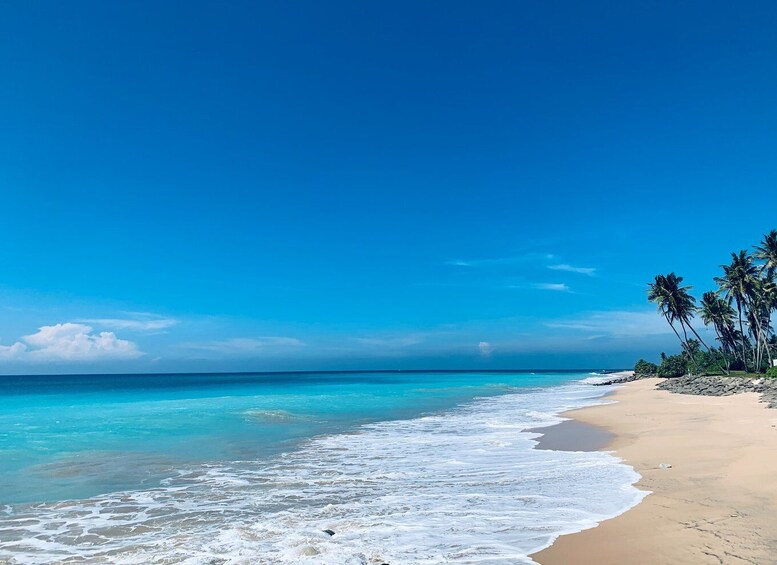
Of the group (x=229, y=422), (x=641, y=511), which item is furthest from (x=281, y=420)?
(x=641, y=511)

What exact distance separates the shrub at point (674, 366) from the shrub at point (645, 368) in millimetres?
10925

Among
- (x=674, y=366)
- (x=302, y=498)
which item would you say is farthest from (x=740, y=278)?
(x=302, y=498)

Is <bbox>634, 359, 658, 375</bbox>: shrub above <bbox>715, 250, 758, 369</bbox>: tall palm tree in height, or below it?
below

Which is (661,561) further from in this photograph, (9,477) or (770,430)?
(9,477)

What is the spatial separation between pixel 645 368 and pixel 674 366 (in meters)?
16.8

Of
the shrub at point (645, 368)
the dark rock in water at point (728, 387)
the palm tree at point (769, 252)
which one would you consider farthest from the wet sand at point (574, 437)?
the shrub at point (645, 368)

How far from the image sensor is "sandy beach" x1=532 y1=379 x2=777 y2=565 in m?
6.64

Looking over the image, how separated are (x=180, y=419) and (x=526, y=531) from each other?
27.1m

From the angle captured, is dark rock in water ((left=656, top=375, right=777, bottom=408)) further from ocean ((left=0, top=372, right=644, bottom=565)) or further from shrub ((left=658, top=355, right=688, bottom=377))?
ocean ((left=0, top=372, right=644, bottom=565))

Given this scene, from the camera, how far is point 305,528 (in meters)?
8.30

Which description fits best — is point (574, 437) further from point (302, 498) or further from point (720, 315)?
point (720, 315)

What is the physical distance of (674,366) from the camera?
6119cm

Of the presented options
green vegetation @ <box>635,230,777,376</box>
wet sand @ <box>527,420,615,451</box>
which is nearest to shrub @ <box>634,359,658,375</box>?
green vegetation @ <box>635,230,777,376</box>

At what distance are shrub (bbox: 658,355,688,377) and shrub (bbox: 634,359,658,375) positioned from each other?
430 inches
